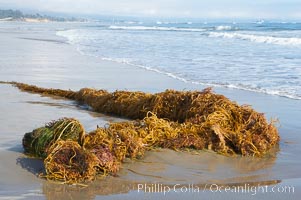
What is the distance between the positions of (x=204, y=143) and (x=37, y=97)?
4.04m

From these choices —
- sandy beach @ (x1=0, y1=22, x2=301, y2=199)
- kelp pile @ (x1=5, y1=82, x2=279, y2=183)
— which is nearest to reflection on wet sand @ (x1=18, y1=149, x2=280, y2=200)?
sandy beach @ (x1=0, y1=22, x2=301, y2=199)

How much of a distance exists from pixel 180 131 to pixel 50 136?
1.47 m

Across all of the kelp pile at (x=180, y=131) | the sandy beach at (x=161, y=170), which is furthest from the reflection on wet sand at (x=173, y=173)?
the kelp pile at (x=180, y=131)

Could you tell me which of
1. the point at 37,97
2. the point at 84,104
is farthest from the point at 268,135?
the point at 37,97

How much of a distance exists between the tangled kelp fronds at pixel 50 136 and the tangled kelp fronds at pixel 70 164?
321mm

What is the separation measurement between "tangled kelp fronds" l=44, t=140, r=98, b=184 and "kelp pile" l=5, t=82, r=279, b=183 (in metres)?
0.04

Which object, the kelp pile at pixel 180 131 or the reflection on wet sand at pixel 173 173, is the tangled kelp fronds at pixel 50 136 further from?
the reflection on wet sand at pixel 173 173

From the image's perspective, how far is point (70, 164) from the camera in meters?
4.02

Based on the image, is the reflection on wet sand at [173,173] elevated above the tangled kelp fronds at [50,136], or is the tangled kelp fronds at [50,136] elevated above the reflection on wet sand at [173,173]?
the tangled kelp fronds at [50,136]

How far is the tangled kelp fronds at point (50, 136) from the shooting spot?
448 centimetres

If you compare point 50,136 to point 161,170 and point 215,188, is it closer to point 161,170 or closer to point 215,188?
point 161,170

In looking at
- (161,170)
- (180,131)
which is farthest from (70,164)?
(180,131)

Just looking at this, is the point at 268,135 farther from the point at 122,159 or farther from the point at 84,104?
the point at 84,104

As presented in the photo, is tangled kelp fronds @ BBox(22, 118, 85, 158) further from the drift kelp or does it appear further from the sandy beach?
the drift kelp
